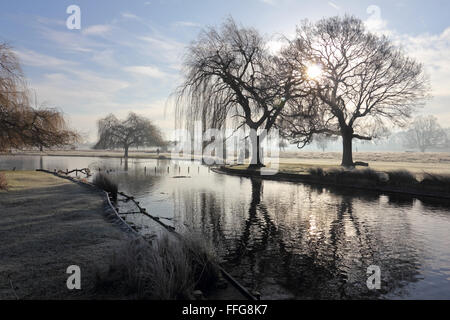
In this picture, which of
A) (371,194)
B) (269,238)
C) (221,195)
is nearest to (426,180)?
(371,194)

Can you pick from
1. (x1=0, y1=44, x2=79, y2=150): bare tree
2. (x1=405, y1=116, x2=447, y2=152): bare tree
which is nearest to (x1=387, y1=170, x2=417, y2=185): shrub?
(x1=0, y1=44, x2=79, y2=150): bare tree

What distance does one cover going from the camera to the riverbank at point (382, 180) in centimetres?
1560

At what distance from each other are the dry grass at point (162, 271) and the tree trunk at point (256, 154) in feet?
90.7

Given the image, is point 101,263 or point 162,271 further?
point 101,263

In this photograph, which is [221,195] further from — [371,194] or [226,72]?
[226,72]

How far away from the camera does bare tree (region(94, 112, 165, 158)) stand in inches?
2773

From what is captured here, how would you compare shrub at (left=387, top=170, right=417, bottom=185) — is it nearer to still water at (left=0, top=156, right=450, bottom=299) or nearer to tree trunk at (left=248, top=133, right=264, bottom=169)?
still water at (left=0, top=156, right=450, bottom=299)

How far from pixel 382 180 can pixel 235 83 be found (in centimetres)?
1805

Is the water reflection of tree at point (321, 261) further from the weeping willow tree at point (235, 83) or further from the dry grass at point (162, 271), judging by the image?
the weeping willow tree at point (235, 83)

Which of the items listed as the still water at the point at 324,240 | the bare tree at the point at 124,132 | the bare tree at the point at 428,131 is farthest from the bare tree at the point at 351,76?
the bare tree at the point at 428,131

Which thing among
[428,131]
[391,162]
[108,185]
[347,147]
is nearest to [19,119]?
[108,185]

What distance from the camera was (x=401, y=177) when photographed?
1755 cm

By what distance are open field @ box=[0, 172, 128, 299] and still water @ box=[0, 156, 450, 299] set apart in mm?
1894

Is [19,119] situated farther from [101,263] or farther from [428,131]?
[428,131]
